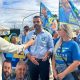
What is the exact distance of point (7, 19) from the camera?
6195mm

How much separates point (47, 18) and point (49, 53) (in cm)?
125

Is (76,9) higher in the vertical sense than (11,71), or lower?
higher

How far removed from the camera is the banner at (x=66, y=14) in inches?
243

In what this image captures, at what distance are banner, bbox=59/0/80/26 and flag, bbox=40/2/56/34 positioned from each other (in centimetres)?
20

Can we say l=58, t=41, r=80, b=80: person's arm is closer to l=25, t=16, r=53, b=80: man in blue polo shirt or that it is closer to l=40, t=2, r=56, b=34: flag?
l=25, t=16, r=53, b=80: man in blue polo shirt

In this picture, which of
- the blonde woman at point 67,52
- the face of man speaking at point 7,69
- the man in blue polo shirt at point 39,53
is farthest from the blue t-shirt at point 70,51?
the face of man speaking at point 7,69

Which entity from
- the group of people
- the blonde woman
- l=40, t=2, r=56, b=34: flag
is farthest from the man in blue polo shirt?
l=40, t=2, r=56, b=34: flag

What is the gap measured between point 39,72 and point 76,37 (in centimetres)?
116

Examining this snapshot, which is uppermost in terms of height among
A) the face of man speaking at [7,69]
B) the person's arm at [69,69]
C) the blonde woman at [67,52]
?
the blonde woman at [67,52]

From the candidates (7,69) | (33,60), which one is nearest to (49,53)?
(33,60)

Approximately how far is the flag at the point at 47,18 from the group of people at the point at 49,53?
3.08 ft

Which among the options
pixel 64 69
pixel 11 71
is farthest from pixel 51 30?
pixel 64 69

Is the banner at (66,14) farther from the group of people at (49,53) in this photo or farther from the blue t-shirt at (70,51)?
the blue t-shirt at (70,51)

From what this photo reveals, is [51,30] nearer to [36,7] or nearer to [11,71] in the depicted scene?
[36,7]
